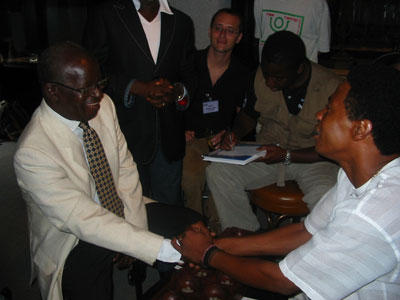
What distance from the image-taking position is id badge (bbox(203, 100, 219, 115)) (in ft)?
10.3

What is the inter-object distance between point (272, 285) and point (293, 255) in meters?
0.17

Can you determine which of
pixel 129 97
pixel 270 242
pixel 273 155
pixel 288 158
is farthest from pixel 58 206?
pixel 288 158

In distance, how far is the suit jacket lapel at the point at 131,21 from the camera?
2.37 metres

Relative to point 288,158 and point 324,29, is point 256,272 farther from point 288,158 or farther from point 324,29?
point 324,29

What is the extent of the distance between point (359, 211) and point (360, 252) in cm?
12

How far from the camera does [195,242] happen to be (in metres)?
1.70

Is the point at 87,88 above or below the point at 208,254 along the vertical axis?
above

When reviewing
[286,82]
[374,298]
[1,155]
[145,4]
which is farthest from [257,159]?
[1,155]

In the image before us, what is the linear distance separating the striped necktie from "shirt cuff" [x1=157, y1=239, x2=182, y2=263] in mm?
357

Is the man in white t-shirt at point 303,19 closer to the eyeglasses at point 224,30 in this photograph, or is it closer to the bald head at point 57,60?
the eyeglasses at point 224,30

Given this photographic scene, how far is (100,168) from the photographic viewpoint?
183cm

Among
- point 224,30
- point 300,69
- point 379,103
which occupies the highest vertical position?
point 224,30

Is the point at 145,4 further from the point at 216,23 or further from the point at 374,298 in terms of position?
the point at 374,298

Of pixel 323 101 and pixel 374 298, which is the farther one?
pixel 323 101
